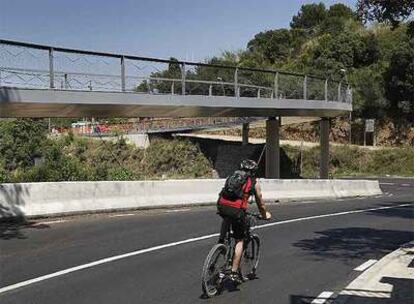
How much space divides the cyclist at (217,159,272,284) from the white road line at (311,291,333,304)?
102 cm

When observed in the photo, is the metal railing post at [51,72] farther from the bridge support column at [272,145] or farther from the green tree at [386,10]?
the bridge support column at [272,145]

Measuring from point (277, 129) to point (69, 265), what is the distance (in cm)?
3033

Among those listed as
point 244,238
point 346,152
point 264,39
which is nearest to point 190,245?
point 244,238

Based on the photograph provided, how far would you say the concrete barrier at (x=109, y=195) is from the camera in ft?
53.3

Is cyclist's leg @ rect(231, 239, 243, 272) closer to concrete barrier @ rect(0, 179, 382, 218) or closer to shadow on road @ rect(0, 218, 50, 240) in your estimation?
shadow on road @ rect(0, 218, 50, 240)

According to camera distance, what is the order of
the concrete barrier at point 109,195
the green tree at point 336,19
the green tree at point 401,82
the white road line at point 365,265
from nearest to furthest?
the white road line at point 365,265
the concrete barrier at point 109,195
the green tree at point 401,82
the green tree at point 336,19

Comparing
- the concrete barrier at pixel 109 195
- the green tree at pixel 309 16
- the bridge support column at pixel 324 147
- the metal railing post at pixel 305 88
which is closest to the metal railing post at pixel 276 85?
the metal railing post at pixel 305 88

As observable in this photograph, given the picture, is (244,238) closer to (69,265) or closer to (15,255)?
(69,265)

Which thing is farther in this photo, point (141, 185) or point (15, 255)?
point (141, 185)

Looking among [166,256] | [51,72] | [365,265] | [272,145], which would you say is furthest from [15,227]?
[272,145]

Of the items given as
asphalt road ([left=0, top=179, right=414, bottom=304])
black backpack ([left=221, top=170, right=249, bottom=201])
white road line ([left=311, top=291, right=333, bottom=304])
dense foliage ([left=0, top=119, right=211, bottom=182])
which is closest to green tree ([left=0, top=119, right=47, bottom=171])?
dense foliage ([left=0, top=119, right=211, bottom=182])

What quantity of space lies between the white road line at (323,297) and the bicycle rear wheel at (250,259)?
44.8 inches

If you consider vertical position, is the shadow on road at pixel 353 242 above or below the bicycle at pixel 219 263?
below

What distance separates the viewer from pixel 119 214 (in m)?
18.4
